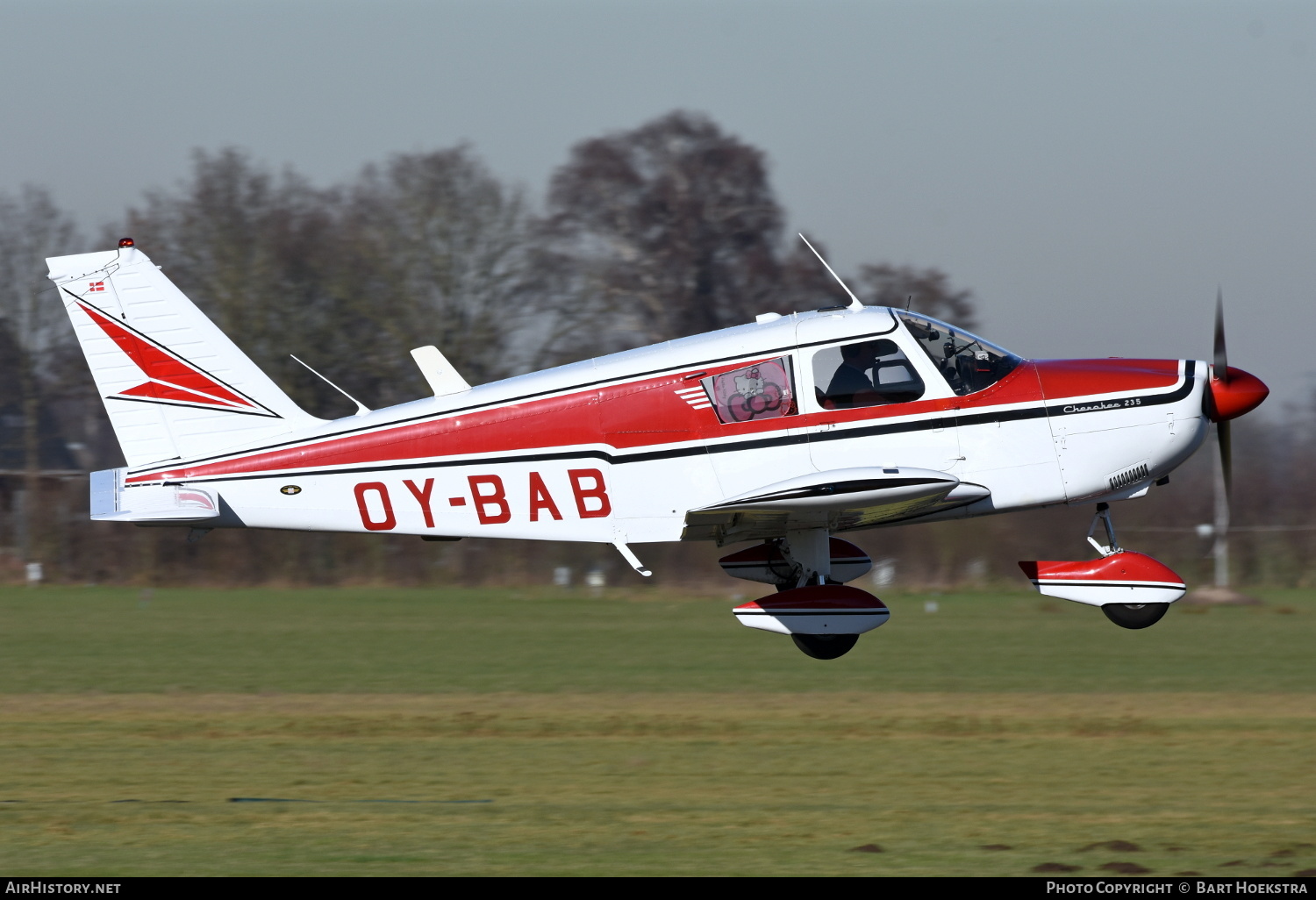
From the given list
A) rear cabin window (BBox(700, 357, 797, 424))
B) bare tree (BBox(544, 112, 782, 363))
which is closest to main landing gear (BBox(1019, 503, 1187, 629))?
rear cabin window (BBox(700, 357, 797, 424))

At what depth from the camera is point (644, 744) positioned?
1977 cm

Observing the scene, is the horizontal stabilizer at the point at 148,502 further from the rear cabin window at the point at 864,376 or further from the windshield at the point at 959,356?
the windshield at the point at 959,356

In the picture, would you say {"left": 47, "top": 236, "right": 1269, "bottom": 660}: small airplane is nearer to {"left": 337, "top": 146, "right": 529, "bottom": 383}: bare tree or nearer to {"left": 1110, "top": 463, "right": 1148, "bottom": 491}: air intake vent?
{"left": 1110, "top": 463, "right": 1148, "bottom": 491}: air intake vent

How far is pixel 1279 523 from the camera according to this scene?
40.2 metres

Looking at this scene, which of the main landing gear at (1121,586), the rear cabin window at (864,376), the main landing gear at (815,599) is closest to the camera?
the rear cabin window at (864,376)

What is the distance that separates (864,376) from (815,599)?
6.23 feet

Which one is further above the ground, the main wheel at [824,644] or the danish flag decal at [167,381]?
the danish flag decal at [167,381]

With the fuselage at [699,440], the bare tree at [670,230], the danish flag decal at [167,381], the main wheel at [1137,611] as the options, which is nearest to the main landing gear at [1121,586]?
the main wheel at [1137,611]

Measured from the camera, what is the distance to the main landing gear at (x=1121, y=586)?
471 inches

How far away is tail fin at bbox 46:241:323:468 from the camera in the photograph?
41.5ft

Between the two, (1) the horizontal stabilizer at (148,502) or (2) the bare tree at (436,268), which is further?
(2) the bare tree at (436,268)

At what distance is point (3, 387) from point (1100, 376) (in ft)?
125

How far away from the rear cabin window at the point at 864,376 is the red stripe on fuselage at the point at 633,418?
0.27 feet

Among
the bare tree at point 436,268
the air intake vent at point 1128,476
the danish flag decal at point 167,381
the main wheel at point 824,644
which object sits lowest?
the main wheel at point 824,644
